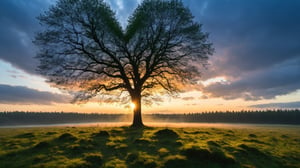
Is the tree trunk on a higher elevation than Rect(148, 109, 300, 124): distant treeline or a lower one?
higher

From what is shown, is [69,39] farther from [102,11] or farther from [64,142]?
[64,142]

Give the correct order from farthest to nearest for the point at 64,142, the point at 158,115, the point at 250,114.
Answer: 1. the point at 158,115
2. the point at 250,114
3. the point at 64,142

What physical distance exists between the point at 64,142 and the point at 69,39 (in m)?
15.1

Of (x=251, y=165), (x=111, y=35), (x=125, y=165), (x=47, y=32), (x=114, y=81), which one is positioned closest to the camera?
(x=125, y=165)

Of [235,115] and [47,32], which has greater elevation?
[47,32]

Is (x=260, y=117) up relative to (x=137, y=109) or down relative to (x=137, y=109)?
down

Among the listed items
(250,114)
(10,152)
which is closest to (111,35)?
(10,152)

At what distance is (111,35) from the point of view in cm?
2403

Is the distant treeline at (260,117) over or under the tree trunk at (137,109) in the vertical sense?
under

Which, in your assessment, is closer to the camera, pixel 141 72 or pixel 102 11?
pixel 102 11

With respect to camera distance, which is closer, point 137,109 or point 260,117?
point 137,109

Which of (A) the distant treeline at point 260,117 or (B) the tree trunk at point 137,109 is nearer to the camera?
(B) the tree trunk at point 137,109

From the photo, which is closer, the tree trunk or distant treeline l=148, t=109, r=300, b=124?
the tree trunk

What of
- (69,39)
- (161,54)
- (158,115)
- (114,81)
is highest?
(69,39)
